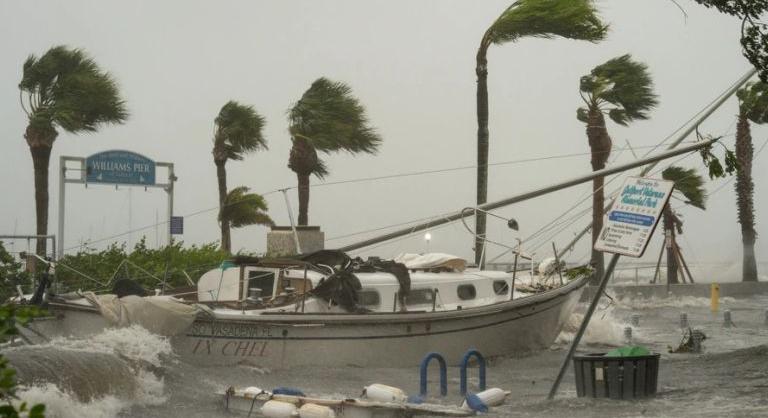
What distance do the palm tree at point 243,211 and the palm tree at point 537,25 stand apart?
12167mm

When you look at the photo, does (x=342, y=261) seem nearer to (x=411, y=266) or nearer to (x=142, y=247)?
(x=411, y=266)

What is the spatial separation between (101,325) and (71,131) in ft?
62.4

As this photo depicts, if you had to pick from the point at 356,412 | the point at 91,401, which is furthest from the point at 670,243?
the point at 91,401

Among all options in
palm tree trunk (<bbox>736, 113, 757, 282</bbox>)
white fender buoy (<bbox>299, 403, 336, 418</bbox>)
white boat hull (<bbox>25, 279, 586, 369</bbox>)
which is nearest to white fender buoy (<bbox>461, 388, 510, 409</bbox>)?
white fender buoy (<bbox>299, 403, 336, 418</bbox>)

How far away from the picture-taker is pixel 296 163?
40.1 metres

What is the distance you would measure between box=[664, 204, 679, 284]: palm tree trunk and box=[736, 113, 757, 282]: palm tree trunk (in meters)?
3.96

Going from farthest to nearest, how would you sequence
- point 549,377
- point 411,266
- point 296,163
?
point 296,163 → point 411,266 → point 549,377

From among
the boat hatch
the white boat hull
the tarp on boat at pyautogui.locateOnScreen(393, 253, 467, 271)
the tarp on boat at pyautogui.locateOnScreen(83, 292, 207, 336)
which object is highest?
the tarp on boat at pyautogui.locateOnScreen(393, 253, 467, 271)

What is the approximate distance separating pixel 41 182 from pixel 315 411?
23.8m

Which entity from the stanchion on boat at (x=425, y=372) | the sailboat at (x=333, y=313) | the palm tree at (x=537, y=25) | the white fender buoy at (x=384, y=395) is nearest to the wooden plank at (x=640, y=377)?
the stanchion on boat at (x=425, y=372)

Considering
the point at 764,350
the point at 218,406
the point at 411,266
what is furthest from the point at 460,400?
the point at 764,350

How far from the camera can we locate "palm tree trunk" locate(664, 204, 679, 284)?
163 feet

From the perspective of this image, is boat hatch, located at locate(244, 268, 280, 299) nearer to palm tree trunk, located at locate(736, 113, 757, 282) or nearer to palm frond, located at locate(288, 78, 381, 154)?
palm frond, located at locate(288, 78, 381, 154)

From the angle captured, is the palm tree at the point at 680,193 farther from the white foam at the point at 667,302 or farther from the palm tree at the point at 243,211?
the palm tree at the point at 243,211
